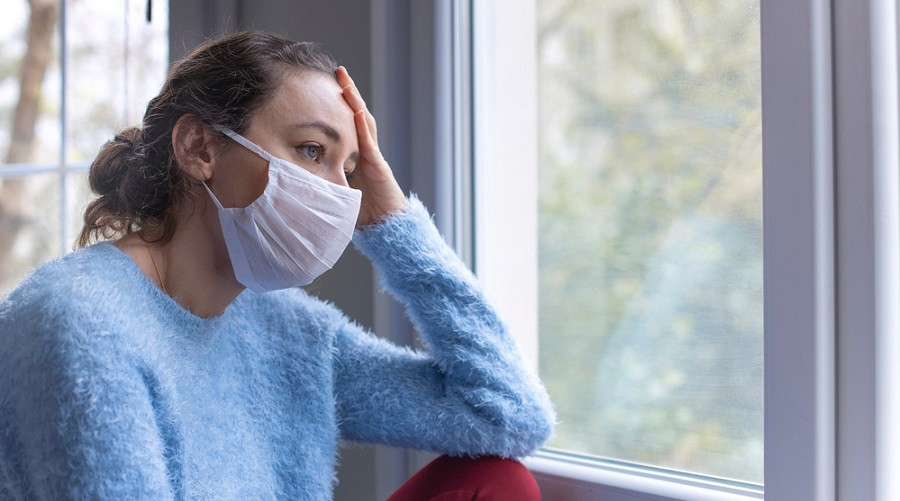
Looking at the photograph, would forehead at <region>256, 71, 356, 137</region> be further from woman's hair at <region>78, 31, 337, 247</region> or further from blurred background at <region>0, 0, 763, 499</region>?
blurred background at <region>0, 0, 763, 499</region>

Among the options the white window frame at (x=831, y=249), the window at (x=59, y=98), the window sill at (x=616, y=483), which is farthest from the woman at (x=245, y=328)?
the window at (x=59, y=98)

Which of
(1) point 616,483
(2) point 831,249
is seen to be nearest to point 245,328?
(1) point 616,483

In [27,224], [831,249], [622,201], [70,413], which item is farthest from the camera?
[27,224]

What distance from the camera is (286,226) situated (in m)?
0.87

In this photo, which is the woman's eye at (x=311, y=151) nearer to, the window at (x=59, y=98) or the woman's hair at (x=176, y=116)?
the woman's hair at (x=176, y=116)

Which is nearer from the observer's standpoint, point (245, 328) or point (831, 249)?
point (831, 249)

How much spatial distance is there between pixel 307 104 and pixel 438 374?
384 millimetres

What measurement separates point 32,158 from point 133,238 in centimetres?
118

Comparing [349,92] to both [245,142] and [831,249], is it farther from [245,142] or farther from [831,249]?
[831,249]

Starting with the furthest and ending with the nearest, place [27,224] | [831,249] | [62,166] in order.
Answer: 1. [27,224]
2. [62,166]
3. [831,249]

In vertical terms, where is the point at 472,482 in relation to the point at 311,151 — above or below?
below

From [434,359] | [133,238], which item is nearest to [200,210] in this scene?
[133,238]

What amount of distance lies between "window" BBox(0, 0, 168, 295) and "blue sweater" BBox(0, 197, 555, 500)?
0.81 m

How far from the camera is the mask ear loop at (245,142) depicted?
874mm
